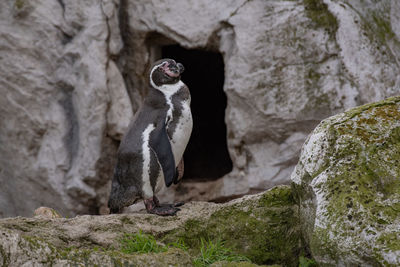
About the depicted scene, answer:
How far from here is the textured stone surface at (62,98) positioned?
667cm

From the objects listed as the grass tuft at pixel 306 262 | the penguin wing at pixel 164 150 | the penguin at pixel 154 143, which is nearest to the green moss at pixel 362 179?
the grass tuft at pixel 306 262

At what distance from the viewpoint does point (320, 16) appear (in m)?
6.38

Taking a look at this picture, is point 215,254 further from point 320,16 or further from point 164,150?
point 320,16

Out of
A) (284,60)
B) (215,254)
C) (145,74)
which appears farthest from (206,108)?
(215,254)

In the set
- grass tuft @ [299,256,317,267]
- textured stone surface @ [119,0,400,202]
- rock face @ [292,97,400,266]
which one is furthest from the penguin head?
grass tuft @ [299,256,317,267]

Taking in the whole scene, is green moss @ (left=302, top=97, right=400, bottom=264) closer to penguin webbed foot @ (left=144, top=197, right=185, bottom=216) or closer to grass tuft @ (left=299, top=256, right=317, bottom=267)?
grass tuft @ (left=299, top=256, right=317, bottom=267)

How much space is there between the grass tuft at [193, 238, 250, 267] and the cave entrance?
187 inches

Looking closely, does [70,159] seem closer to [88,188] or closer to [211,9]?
[88,188]

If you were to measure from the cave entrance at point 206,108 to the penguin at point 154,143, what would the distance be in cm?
372

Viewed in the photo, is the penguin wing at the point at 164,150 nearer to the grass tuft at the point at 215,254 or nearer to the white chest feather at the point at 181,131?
the white chest feather at the point at 181,131

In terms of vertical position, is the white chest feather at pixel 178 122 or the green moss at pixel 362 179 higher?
the green moss at pixel 362 179

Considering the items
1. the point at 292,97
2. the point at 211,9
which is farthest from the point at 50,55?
the point at 292,97

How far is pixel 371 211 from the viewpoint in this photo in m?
2.83

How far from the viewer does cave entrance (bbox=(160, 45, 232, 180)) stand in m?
8.50
